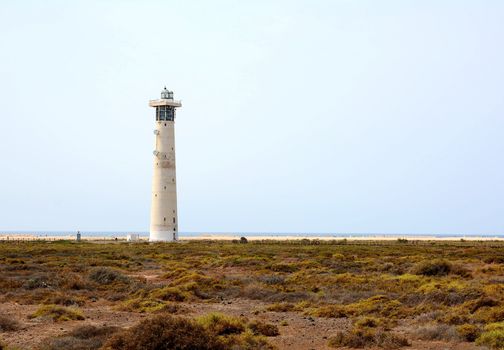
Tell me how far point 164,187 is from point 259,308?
174 ft

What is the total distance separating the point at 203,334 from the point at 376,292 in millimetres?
13743

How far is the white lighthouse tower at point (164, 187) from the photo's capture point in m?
75.9

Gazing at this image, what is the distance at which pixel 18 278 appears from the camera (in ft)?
107

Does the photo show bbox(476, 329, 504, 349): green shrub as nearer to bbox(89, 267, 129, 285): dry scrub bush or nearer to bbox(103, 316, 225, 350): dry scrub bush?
bbox(103, 316, 225, 350): dry scrub bush

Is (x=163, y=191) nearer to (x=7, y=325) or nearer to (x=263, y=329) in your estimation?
(x=7, y=325)

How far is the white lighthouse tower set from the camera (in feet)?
249

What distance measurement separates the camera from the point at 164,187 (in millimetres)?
75875

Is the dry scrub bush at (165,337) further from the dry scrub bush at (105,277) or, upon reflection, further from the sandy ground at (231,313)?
the dry scrub bush at (105,277)

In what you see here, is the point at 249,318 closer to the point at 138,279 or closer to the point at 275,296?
the point at 275,296

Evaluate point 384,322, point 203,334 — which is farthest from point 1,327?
point 384,322

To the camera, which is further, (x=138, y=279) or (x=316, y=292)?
(x=138, y=279)

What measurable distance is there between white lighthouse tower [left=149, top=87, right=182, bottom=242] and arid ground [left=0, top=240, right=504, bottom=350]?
35.3m

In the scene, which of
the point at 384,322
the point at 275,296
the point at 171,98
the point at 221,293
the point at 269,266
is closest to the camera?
the point at 384,322

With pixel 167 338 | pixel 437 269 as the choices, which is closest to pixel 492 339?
pixel 167 338
